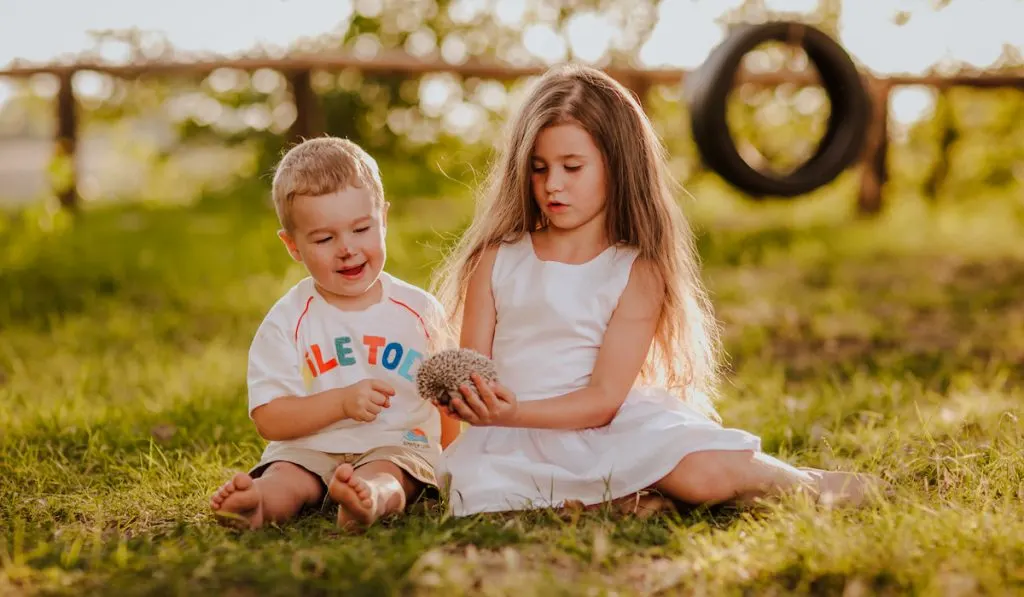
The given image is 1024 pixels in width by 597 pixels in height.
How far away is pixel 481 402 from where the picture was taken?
7.70 ft

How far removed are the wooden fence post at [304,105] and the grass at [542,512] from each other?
87 centimetres

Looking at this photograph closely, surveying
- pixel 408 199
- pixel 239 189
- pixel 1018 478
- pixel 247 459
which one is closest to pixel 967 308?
pixel 1018 478

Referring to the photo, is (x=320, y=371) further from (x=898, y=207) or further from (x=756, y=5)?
(x=898, y=207)

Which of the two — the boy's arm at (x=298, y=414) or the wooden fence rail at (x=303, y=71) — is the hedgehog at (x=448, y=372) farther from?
the wooden fence rail at (x=303, y=71)

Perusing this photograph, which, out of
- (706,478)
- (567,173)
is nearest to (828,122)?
(567,173)

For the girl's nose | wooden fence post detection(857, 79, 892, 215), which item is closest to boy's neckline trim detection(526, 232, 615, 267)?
the girl's nose

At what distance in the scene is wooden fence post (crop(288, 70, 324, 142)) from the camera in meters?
7.10

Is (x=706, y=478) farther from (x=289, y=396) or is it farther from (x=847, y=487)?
(x=289, y=396)

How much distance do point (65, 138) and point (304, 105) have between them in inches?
69.6

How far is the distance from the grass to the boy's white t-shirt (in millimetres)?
263

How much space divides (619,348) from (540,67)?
507 centimetres

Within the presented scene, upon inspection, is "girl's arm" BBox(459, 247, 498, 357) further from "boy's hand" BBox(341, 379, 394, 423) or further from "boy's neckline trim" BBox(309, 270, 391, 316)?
"boy's hand" BBox(341, 379, 394, 423)

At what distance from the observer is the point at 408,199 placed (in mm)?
9750

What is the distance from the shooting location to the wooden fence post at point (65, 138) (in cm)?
708
